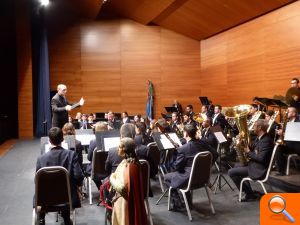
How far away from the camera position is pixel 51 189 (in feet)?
11.7

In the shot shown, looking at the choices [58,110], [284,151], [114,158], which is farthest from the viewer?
[284,151]

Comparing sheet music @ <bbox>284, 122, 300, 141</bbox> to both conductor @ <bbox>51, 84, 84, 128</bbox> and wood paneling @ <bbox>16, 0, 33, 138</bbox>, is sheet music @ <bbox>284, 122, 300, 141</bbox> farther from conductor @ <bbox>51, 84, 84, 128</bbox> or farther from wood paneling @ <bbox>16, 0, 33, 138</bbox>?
wood paneling @ <bbox>16, 0, 33, 138</bbox>

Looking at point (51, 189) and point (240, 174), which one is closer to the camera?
point (51, 189)

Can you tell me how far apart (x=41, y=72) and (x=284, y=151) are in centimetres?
979

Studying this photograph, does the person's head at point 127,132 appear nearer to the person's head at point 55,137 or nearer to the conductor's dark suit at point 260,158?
the person's head at point 55,137

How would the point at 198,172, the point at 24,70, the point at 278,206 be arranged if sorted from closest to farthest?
1. the point at 278,206
2. the point at 198,172
3. the point at 24,70

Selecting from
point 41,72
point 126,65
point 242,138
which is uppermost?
point 126,65

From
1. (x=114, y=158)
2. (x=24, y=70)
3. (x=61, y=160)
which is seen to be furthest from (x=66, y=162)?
(x=24, y=70)

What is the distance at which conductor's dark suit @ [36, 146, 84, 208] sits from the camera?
371 cm

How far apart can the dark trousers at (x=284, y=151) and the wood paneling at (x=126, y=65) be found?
899 cm

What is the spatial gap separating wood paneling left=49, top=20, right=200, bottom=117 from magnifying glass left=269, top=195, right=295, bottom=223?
1400cm

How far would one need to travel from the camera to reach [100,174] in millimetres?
5141

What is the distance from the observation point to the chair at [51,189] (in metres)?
3.49

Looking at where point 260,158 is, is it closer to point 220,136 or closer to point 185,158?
point 220,136
